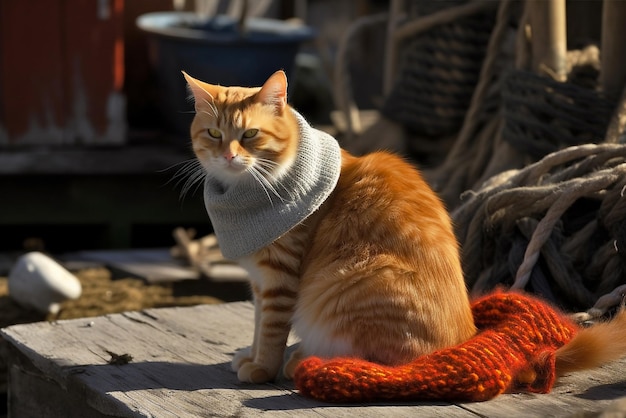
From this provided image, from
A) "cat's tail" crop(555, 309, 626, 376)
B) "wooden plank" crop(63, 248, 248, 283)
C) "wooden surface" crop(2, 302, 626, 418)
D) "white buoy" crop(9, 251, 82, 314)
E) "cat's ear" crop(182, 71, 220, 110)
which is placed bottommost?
"wooden plank" crop(63, 248, 248, 283)

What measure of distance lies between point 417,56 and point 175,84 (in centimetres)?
171

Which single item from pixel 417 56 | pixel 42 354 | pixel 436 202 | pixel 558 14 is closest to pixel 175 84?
pixel 417 56

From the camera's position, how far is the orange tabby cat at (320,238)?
2.27 m

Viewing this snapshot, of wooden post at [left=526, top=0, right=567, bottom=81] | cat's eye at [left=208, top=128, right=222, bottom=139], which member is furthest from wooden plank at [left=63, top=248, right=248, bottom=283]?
cat's eye at [left=208, top=128, right=222, bottom=139]

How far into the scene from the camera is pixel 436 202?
97.4 inches

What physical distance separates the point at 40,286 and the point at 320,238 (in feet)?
6.31

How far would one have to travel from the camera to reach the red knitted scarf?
219 centimetres

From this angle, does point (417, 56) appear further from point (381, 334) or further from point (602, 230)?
point (381, 334)

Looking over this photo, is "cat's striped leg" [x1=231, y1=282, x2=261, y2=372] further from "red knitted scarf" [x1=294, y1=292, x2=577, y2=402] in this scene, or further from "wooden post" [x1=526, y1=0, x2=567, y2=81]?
"wooden post" [x1=526, y1=0, x2=567, y2=81]

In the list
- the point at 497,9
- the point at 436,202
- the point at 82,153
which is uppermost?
the point at 497,9

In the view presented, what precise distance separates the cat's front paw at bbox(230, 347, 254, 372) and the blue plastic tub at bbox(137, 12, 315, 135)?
299cm

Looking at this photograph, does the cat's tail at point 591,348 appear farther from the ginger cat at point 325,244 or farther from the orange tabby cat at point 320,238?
the orange tabby cat at point 320,238

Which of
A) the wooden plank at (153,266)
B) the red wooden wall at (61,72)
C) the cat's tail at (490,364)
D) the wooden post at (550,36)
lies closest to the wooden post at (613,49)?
the wooden post at (550,36)

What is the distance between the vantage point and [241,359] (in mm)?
2529
